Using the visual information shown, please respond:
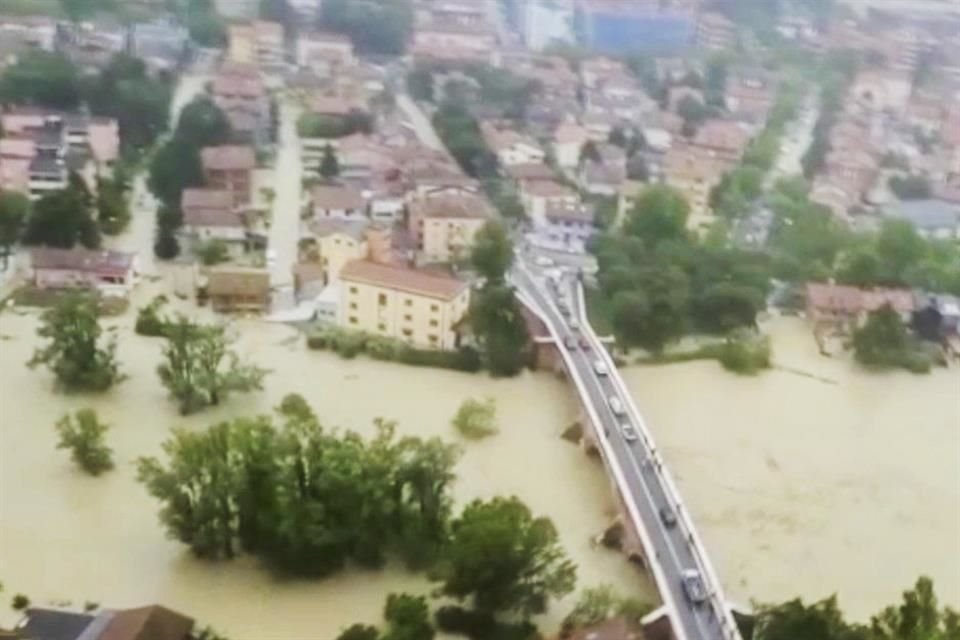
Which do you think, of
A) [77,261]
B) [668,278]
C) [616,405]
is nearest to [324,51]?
[77,261]

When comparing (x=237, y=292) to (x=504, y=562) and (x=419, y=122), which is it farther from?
(x=419, y=122)

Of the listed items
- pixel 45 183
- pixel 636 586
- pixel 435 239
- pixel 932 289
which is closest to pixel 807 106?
pixel 932 289

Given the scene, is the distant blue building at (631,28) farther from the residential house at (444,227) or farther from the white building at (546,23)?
the residential house at (444,227)

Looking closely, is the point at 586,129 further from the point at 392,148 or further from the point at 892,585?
the point at 892,585

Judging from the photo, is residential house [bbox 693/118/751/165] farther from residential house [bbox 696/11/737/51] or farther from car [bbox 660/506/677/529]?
car [bbox 660/506/677/529]

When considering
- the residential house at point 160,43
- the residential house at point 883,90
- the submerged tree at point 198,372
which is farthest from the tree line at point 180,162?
the residential house at point 883,90
